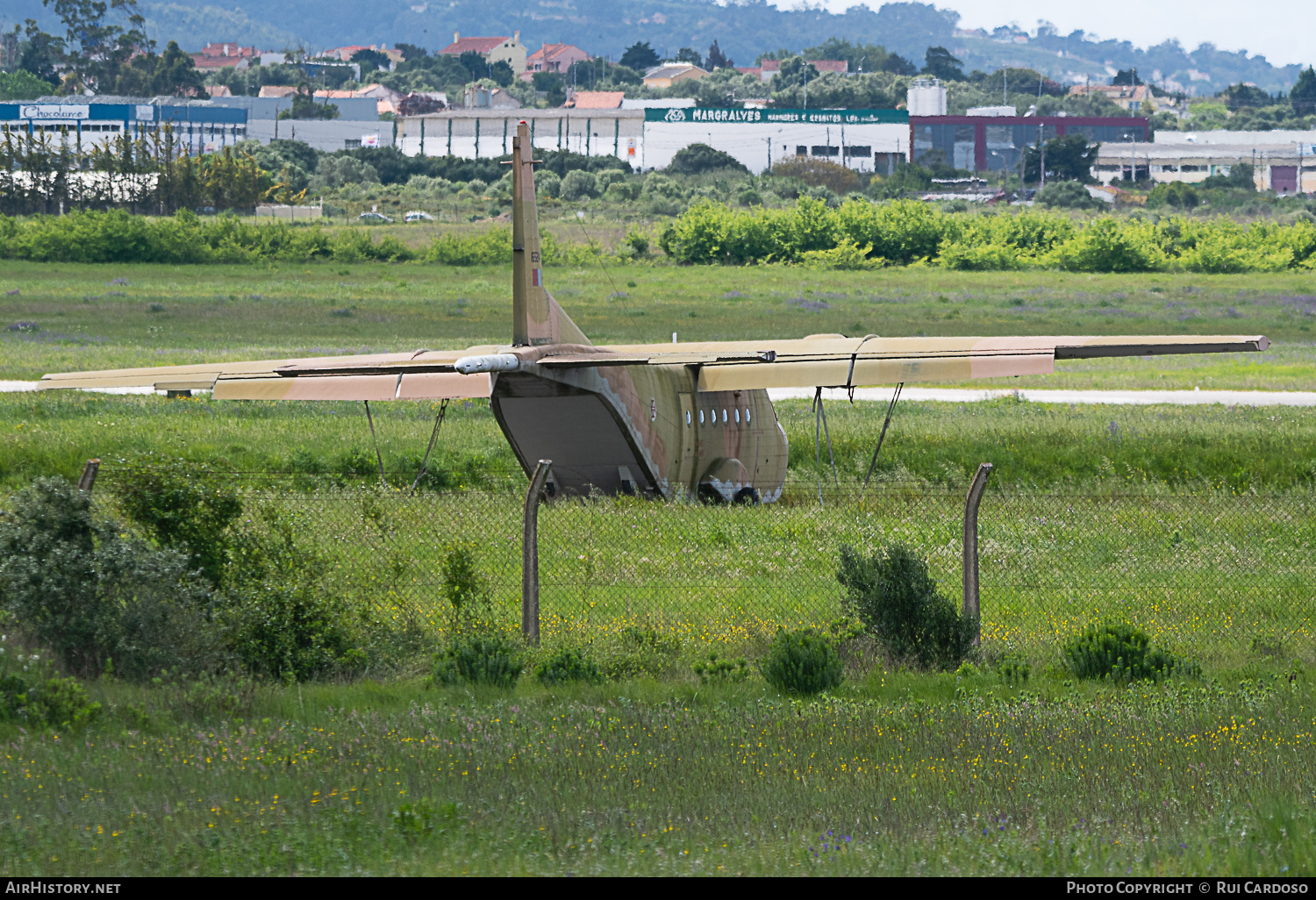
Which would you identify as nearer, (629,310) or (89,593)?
(89,593)

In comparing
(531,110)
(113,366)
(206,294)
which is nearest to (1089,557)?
(113,366)

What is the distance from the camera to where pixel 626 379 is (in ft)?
63.7

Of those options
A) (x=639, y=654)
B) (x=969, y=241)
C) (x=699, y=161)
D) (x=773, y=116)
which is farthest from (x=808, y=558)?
(x=773, y=116)

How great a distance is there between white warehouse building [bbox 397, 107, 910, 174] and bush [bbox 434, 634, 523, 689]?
492 ft

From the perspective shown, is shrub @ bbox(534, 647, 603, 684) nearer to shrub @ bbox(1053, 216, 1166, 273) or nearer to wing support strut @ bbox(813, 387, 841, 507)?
wing support strut @ bbox(813, 387, 841, 507)

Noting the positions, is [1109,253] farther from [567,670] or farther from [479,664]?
[479,664]

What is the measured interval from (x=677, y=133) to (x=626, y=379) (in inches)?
5843

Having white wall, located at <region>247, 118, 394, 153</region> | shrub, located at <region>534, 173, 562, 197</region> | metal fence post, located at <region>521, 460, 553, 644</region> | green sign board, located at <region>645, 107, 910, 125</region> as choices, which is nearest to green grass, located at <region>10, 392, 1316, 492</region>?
metal fence post, located at <region>521, 460, 553, 644</region>

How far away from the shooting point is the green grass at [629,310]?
48.5 meters

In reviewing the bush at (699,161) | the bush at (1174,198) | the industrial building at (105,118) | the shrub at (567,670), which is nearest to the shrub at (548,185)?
the bush at (699,161)

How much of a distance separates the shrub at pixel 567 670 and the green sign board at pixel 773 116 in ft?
505

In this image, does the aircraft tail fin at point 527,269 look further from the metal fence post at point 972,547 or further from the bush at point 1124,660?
the bush at point 1124,660

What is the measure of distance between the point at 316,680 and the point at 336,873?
478 centimetres
